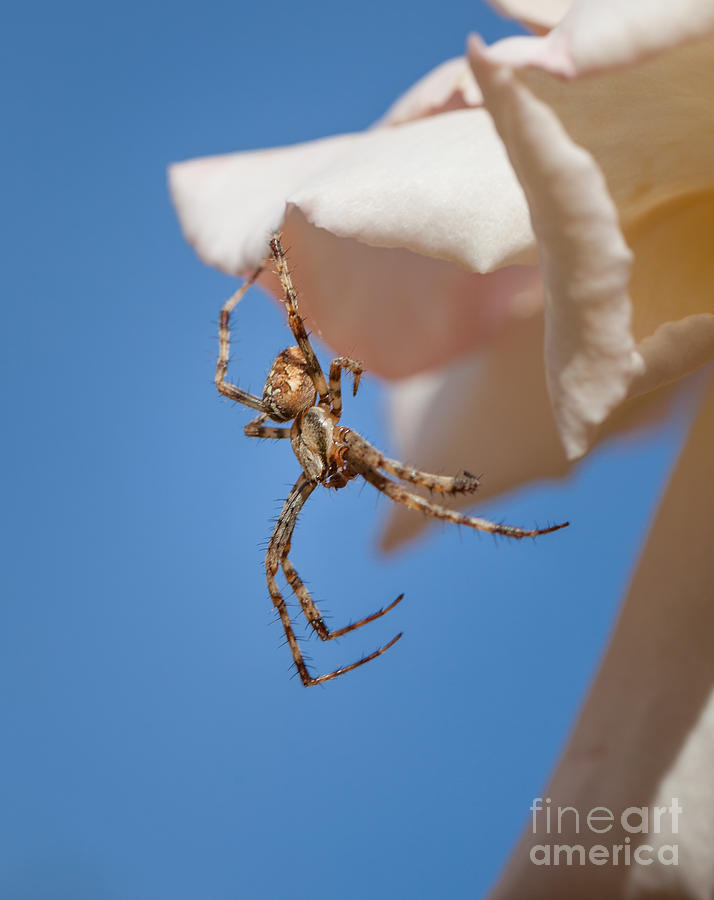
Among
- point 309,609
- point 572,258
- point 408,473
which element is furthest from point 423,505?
point 572,258

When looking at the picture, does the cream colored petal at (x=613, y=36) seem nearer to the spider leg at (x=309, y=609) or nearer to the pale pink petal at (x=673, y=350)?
the pale pink petal at (x=673, y=350)

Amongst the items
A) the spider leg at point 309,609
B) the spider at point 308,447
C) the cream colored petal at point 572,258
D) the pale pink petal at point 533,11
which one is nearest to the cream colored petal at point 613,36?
the cream colored petal at point 572,258

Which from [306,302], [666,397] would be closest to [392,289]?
[306,302]

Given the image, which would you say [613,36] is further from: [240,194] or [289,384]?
[289,384]

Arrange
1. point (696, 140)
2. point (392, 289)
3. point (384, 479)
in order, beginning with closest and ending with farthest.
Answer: point (696, 140), point (392, 289), point (384, 479)

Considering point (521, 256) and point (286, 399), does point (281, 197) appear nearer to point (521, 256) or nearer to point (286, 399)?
point (521, 256)

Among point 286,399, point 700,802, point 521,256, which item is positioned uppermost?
point 286,399

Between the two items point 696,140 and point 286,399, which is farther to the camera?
point 286,399

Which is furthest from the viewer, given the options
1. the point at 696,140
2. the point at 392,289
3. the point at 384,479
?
the point at 384,479
